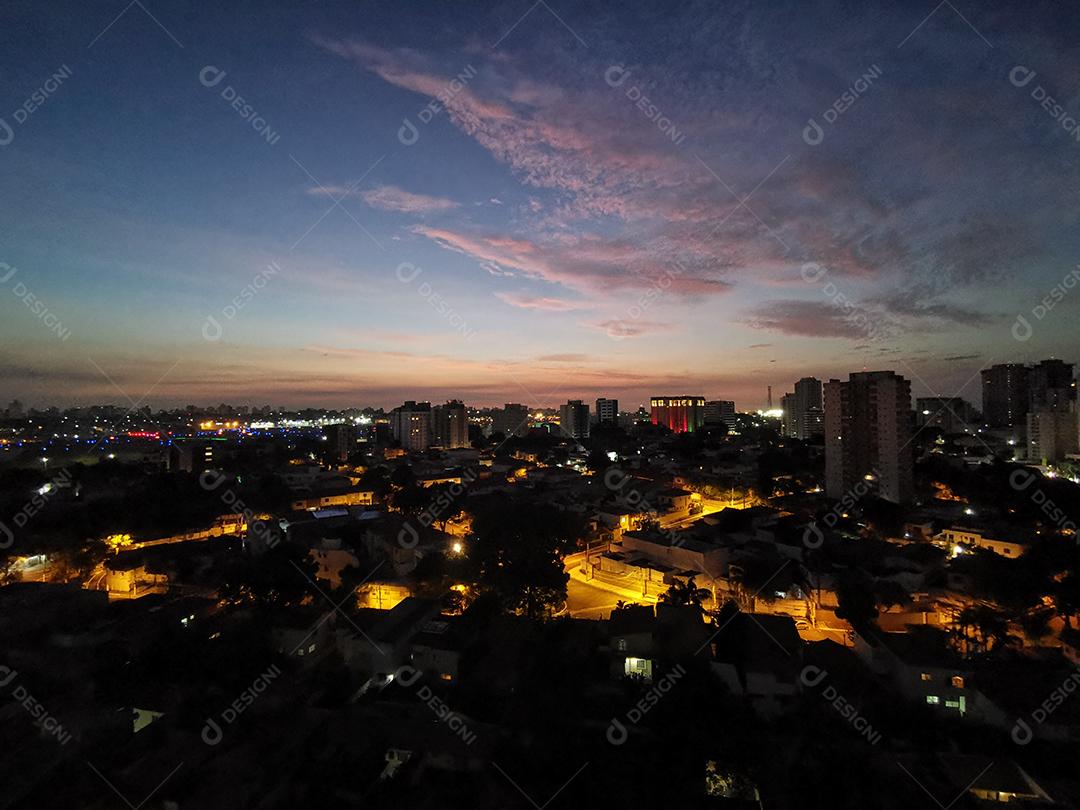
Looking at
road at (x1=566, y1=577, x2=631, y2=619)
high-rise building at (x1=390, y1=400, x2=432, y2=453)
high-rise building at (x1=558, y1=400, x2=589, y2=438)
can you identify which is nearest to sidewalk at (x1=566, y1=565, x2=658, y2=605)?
road at (x1=566, y1=577, x2=631, y2=619)

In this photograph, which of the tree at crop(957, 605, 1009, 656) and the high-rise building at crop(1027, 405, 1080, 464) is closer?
the tree at crop(957, 605, 1009, 656)

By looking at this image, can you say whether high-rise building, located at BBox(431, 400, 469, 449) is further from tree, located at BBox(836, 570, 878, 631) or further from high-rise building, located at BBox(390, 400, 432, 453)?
tree, located at BBox(836, 570, 878, 631)

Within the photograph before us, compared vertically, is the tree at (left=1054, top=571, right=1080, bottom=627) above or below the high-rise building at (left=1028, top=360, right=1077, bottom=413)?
below

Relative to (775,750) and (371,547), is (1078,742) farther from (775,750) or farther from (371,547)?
(371,547)

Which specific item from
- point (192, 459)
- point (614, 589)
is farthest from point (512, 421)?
point (614, 589)

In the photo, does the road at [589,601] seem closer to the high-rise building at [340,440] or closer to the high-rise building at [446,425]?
the high-rise building at [340,440]

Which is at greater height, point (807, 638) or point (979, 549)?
point (979, 549)

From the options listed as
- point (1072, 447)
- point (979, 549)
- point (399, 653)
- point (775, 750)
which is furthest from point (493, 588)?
point (1072, 447)

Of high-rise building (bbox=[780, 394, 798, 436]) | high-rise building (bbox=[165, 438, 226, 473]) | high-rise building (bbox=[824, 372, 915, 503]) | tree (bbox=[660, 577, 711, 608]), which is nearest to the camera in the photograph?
tree (bbox=[660, 577, 711, 608])
